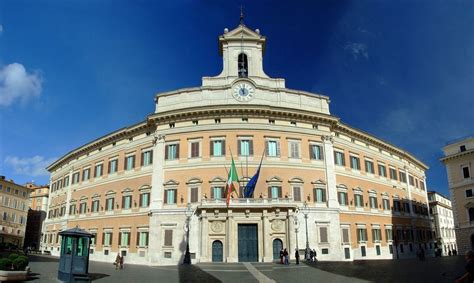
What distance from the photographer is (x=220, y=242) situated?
30.9 meters

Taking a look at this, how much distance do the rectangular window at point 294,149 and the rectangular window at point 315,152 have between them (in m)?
1.40

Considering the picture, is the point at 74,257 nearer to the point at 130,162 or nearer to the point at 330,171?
the point at 130,162

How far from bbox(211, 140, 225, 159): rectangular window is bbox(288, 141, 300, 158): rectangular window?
256 inches

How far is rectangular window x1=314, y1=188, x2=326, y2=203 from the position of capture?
33.9 m

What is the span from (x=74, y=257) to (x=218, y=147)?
737 inches

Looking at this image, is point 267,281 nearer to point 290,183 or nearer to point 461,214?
point 290,183

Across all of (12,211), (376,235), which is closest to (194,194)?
(376,235)

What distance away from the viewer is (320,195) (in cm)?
3419

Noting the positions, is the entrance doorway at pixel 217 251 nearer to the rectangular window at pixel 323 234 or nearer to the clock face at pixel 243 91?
the rectangular window at pixel 323 234

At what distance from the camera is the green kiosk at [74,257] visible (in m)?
16.8

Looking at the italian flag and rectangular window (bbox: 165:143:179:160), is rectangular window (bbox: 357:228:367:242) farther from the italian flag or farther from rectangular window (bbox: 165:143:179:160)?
rectangular window (bbox: 165:143:179:160)

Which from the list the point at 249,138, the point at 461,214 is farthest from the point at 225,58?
the point at 461,214

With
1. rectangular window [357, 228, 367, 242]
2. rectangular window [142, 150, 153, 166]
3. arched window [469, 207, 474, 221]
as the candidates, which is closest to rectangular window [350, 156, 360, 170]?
rectangular window [357, 228, 367, 242]

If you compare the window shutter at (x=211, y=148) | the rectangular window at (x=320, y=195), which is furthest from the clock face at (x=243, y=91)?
the rectangular window at (x=320, y=195)
